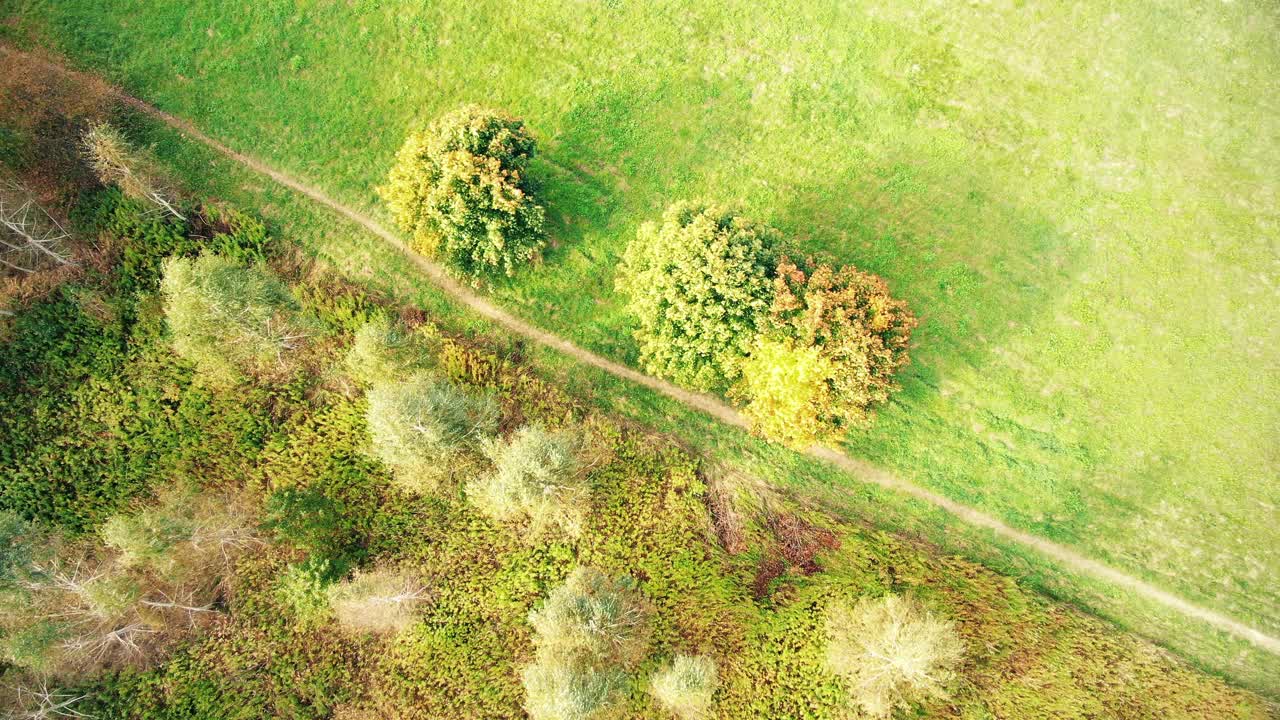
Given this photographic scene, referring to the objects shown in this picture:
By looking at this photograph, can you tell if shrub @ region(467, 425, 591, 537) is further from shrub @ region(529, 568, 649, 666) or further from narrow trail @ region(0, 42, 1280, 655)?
narrow trail @ region(0, 42, 1280, 655)

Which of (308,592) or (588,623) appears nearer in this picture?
(588,623)

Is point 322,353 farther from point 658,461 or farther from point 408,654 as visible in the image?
point 658,461

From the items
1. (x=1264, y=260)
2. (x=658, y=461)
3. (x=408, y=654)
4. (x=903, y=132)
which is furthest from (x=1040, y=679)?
(x=408, y=654)

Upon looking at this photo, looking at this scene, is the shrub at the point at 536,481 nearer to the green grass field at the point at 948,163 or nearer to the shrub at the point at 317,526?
the shrub at the point at 317,526

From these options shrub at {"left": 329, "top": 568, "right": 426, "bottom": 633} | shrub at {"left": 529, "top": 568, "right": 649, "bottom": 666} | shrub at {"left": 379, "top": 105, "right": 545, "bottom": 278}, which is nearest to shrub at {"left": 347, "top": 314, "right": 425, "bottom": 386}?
shrub at {"left": 379, "top": 105, "right": 545, "bottom": 278}

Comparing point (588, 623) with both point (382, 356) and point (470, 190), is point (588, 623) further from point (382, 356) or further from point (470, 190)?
point (470, 190)

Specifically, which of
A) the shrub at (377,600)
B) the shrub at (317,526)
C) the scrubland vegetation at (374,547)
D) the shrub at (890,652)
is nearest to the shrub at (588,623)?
the scrubland vegetation at (374,547)

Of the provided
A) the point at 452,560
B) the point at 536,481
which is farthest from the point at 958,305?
the point at 452,560
